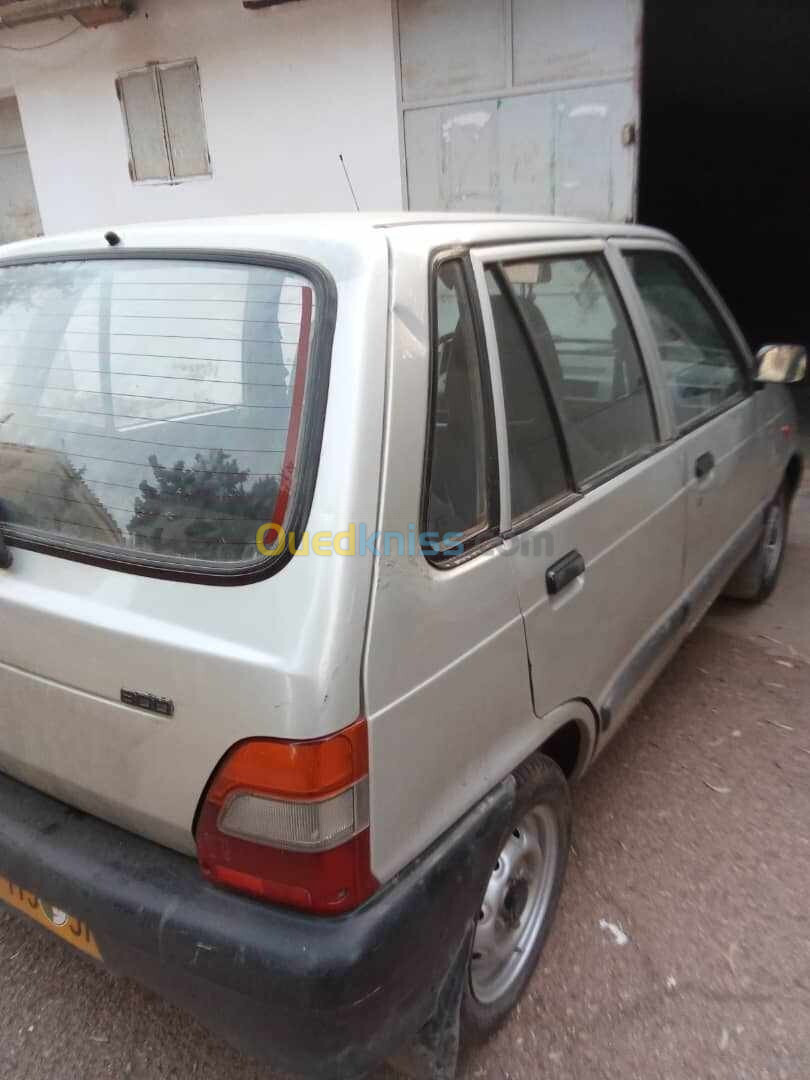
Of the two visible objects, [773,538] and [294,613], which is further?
[773,538]

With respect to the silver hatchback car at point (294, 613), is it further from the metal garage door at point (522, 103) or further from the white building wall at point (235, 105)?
the white building wall at point (235, 105)

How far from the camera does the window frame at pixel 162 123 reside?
23.3 feet

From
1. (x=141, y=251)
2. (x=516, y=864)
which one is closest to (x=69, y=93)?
(x=141, y=251)

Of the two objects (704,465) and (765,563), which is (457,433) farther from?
(765,563)

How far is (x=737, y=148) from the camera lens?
15766 millimetres

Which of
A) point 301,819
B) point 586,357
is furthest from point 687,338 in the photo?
point 301,819

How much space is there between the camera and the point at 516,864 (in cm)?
186

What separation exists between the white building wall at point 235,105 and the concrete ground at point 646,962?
18.3 feet

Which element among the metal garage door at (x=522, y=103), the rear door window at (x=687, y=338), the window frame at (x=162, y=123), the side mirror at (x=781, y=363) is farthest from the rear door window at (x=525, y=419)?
the window frame at (x=162, y=123)

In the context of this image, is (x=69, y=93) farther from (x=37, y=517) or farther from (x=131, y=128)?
(x=37, y=517)

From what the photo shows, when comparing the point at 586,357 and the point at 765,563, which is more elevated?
the point at 586,357

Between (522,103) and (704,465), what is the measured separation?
4563mm

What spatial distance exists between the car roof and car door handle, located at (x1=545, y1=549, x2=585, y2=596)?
0.72 meters

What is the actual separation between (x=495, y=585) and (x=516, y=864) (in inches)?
30.0
